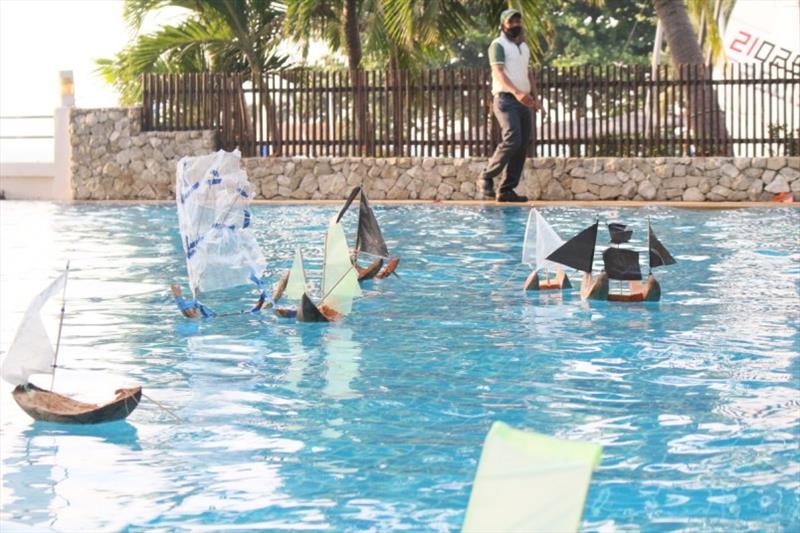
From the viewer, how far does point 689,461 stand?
16.3 feet

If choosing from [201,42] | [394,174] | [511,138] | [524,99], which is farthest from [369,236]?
[201,42]

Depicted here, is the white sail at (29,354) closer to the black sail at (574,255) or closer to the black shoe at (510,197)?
the black sail at (574,255)

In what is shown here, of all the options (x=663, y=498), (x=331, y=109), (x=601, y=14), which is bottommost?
(x=663, y=498)

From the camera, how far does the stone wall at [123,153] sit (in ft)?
70.5

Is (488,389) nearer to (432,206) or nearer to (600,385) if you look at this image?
(600,385)

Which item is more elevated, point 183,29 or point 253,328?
point 183,29

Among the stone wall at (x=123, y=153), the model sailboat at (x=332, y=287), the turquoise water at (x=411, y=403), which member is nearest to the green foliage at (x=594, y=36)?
the stone wall at (x=123, y=153)

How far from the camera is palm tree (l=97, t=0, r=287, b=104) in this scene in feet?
84.1

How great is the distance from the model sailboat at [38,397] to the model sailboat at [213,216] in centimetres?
249

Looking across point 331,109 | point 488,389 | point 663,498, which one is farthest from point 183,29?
point 663,498

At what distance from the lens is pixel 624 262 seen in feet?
29.0

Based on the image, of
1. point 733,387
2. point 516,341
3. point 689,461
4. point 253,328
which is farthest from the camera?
point 253,328

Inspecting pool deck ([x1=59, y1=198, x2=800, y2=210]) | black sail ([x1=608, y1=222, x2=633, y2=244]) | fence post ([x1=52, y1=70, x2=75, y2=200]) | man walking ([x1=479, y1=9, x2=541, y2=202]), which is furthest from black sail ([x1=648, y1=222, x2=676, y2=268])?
fence post ([x1=52, y1=70, x2=75, y2=200])

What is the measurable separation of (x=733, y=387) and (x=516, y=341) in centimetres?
159
